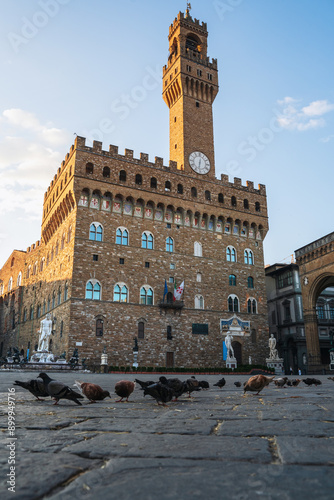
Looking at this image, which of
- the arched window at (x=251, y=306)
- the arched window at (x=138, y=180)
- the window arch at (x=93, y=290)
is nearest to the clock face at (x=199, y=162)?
the arched window at (x=138, y=180)

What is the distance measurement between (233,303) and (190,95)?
18.4 m

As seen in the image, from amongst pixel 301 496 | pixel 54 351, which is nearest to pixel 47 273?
pixel 54 351

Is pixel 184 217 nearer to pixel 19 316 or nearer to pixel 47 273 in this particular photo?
pixel 47 273

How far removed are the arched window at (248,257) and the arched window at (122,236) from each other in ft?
35.1

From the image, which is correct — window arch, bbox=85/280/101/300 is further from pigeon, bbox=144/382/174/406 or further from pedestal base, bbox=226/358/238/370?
pigeon, bbox=144/382/174/406

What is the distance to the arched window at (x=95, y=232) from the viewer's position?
93.5 feet

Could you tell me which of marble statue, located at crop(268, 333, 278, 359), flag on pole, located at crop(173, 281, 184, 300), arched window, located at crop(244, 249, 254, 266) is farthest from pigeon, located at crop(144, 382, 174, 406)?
arched window, located at crop(244, 249, 254, 266)

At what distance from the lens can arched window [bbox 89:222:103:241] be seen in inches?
1122

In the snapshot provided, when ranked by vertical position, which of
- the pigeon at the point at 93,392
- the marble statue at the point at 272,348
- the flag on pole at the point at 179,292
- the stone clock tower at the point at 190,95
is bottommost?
the pigeon at the point at 93,392

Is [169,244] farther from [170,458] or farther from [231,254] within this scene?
[170,458]

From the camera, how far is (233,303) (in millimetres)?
32531

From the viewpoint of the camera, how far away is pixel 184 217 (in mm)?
32094

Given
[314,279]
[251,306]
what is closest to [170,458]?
[314,279]

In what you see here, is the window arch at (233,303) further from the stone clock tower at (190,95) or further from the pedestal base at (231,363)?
the stone clock tower at (190,95)
